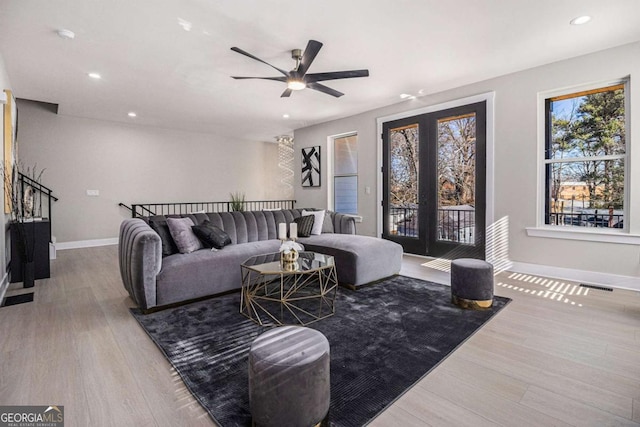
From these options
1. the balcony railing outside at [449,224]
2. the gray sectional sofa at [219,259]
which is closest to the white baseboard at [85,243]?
the gray sectional sofa at [219,259]

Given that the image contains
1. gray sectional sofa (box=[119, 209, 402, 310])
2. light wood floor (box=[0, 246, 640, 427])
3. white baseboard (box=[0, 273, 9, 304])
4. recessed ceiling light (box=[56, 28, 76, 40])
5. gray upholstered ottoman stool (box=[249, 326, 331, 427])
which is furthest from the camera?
white baseboard (box=[0, 273, 9, 304])

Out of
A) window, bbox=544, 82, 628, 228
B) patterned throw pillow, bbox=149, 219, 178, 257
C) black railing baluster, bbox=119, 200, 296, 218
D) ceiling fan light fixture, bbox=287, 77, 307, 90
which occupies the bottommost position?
patterned throw pillow, bbox=149, 219, 178, 257

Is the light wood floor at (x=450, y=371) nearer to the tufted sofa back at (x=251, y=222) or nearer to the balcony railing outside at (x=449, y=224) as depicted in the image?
the tufted sofa back at (x=251, y=222)

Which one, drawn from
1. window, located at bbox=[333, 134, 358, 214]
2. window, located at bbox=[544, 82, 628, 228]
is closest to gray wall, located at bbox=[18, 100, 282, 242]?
window, located at bbox=[333, 134, 358, 214]

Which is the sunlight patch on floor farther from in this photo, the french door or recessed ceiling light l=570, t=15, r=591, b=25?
recessed ceiling light l=570, t=15, r=591, b=25

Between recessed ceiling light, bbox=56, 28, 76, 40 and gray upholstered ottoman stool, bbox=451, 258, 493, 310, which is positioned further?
recessed ceiling light, bbox=56, 28, 76, 40

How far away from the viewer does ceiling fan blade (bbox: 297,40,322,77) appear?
281cm

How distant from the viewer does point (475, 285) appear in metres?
2.87

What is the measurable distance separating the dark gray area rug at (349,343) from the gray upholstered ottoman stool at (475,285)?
0.10 metres

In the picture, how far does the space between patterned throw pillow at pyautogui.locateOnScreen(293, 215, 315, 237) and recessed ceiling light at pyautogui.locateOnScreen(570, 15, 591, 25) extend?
11.6ft

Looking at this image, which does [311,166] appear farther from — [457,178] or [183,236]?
[183,236]

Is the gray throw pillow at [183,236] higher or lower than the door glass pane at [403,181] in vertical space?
lower

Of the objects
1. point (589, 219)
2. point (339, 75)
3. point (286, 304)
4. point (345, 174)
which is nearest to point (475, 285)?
point (286, 304)

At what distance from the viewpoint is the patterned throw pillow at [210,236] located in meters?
3.47
